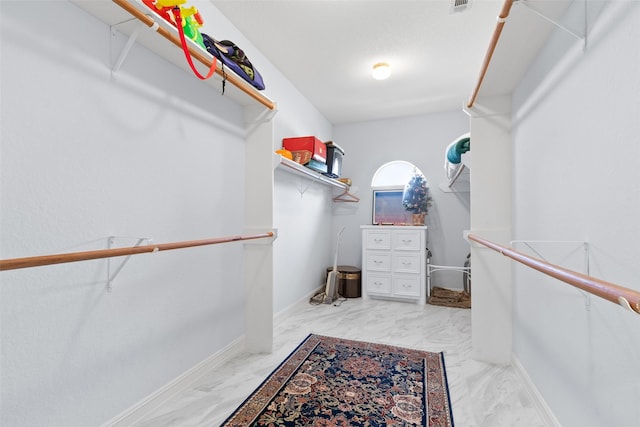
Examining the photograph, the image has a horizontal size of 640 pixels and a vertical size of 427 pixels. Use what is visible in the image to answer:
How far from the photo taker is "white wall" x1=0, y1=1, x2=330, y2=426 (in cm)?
96

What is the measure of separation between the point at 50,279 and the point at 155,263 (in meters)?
0.45

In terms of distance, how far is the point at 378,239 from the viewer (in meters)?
3.55

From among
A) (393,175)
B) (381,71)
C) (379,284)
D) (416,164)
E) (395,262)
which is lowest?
(379,284)

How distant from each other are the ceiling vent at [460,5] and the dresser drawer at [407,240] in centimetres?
216

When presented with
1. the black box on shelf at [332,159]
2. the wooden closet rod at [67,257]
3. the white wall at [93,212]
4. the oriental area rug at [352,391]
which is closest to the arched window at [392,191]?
the black box on shelf at [332,159]

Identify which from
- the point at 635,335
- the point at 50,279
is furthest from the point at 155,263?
the point at 635,335

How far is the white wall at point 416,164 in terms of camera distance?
151 inches

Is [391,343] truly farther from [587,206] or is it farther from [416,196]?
[416,196]

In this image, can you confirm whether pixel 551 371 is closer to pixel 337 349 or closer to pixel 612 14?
pixel 337 349

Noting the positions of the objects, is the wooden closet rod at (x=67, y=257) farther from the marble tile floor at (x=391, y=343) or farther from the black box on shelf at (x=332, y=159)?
the black box on shelf at (x=332, y=159)

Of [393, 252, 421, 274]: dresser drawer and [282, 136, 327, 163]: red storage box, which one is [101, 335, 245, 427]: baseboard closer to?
[282, 136, 327, 163]: red storage box

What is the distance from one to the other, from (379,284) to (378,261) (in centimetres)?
28

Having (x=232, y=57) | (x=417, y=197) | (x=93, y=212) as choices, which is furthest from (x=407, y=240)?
(x=93, y=212)

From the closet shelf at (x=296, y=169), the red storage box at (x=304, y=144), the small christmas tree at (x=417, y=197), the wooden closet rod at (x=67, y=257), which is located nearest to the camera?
the wooden closet rod at (x=67, y=257)
